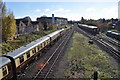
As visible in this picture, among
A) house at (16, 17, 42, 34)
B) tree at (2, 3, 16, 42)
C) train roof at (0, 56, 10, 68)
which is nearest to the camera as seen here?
train roof at (0, 56, 10, 68)

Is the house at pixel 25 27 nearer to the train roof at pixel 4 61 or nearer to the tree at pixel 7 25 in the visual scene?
the tree at pixel 7 25

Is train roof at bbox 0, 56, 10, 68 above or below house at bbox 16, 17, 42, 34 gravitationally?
below

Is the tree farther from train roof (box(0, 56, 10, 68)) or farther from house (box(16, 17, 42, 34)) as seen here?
house (box(16, 17, 42, 34))

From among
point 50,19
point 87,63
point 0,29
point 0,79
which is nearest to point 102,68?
point 87,63

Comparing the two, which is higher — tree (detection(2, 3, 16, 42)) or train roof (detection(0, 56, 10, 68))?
tree (detection(2, 3, 16, 42))

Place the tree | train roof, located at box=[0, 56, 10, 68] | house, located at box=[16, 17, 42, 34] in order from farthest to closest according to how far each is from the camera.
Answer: house, located at box=[16, 17, 42, 34]
the tree
train roof, located at box=[0, 56, 10, 68]

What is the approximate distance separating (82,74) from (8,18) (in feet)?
81.0

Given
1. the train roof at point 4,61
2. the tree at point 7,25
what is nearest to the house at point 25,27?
the tree at point 7,25

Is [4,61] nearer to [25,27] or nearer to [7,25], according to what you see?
[7,25]

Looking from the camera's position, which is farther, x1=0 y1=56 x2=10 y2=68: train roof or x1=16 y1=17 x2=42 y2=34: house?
x1=16 y1=17 x2=42 y2=34: house

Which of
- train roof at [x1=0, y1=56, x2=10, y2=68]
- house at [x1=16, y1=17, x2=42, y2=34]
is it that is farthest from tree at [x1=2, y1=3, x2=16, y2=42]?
house at [x1=16, y1=17, x2=42, y2=34]

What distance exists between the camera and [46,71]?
1658 cm

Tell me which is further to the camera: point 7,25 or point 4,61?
point 7,25

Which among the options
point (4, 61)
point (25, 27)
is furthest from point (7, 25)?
point (25, 27)
